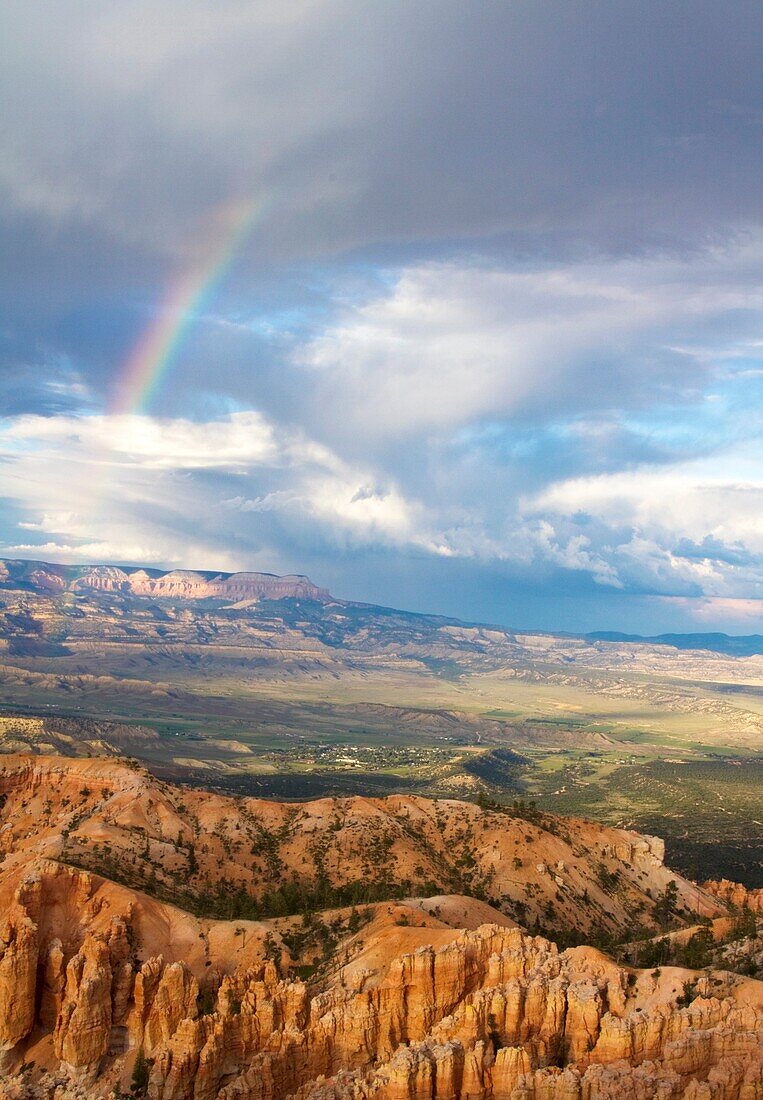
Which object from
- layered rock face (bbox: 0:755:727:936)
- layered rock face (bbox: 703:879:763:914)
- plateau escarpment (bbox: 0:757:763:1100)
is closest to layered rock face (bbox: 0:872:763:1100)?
plateau escarpment (bbox: 0:757:763:1100)

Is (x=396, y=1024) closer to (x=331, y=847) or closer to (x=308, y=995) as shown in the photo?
(x=308, y=995)

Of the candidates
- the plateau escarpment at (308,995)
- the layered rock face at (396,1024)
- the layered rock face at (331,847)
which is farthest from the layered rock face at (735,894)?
the layered rock face at (396,1024)

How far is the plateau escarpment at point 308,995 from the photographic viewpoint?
53.7 meters

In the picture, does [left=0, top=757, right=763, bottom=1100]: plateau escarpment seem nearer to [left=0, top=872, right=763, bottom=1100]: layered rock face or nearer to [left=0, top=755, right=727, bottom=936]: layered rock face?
[left=0, top=872, right=763, bottom=1100]: layered rock face

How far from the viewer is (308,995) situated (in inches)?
2484

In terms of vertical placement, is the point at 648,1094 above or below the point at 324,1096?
above

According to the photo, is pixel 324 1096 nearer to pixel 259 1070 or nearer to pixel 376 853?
pixel 259 1070

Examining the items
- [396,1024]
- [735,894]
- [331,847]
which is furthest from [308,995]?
[735,894]

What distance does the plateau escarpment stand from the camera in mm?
53688

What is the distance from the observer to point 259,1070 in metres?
58.5

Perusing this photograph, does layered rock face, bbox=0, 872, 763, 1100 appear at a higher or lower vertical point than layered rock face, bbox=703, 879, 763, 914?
higher

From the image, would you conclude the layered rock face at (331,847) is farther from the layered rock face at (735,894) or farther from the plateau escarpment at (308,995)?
the layered rock face at (735,894)

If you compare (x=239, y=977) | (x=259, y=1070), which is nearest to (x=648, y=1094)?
(x=259, y=1070)

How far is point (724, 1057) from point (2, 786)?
8973 centimetres
